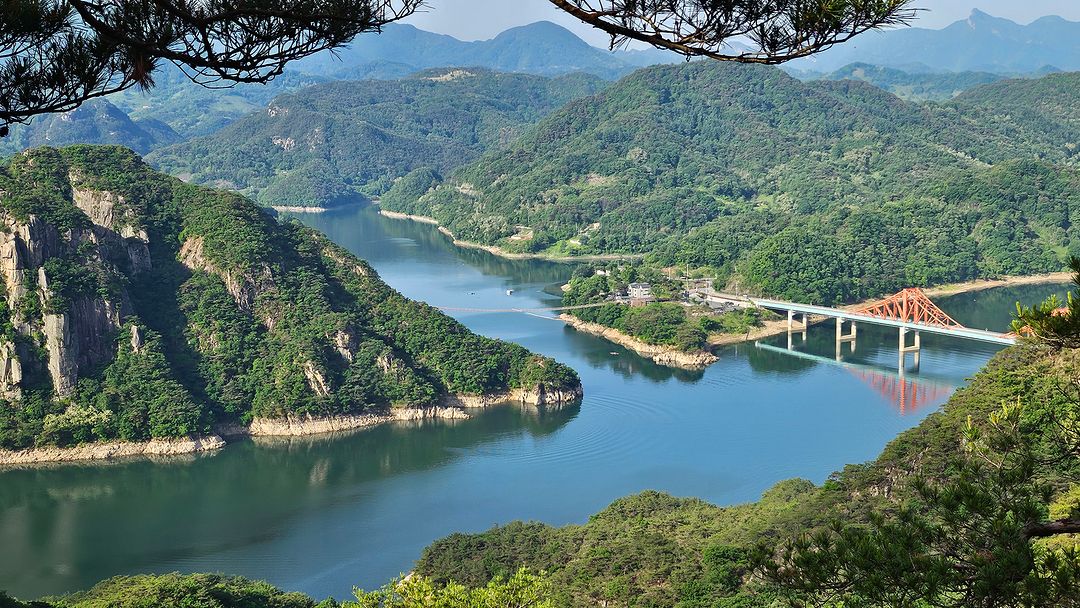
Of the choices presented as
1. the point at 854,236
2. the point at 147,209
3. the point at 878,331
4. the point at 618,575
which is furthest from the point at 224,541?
the point at 854,236

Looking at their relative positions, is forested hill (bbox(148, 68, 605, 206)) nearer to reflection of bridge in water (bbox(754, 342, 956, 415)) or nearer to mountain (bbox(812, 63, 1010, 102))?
mountain (bbox(812, 63, 1010, 102))

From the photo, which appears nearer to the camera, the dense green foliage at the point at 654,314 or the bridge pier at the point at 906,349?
the bridge pier at the point at 906,349

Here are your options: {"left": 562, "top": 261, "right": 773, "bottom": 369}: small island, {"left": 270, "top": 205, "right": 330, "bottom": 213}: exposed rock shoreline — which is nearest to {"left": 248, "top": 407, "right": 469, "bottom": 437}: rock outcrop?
{"left": 562, "top": 261, "right": 773, "bottom": 369}: small island

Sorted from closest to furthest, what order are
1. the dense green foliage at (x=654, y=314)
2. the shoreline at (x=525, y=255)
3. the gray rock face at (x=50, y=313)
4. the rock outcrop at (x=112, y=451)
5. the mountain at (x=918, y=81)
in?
1. the rock outcrop at (x=112, y=451)
2. the gray rock face at (x=50, y=313)
3. the dense green foliage at (x=654, y=314)
4. the shoreline at (x=525, y=255)
5. the mountain at (x=918, y=81)

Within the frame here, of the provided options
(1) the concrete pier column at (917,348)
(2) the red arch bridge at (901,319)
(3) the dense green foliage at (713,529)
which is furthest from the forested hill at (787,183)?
(3) the dense green foliage at (713,529)

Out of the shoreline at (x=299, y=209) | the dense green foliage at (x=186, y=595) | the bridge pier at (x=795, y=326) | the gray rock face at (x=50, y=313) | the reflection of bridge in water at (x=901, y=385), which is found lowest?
the dense green foliage at (x=186, y=595)

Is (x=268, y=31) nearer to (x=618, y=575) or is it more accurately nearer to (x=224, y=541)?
(x=618, y=575)

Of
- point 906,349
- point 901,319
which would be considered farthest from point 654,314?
point 906,349

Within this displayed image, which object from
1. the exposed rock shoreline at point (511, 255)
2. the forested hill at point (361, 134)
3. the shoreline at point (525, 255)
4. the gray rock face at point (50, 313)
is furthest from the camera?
the forested hill at point (361, 134)

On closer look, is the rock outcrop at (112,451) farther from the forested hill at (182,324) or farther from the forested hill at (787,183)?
the forested hill at (787,183)
